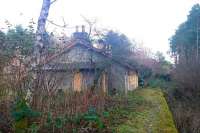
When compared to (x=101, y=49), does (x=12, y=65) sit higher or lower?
lower

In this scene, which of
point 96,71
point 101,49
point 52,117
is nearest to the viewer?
point 52,117

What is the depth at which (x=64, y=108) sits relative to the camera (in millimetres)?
8336

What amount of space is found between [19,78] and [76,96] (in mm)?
1802

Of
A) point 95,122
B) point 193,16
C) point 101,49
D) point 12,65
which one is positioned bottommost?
point 95,122

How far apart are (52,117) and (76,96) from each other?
4.69 ft

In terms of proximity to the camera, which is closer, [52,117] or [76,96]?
[52,117]

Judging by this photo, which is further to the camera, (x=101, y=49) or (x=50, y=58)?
(x=101, y=49)

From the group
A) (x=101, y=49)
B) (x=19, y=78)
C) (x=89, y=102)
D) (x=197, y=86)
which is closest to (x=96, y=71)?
(x=101, y=49)

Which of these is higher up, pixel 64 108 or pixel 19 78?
pixel 19 78

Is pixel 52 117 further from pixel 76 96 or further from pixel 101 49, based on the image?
pixel 101 49

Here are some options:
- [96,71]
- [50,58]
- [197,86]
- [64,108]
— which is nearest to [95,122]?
[64,108]

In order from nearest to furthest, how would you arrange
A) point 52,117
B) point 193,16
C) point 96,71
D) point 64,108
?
1. point 52,117
2. point 64,108
3. point 96,71
4. point 193,16

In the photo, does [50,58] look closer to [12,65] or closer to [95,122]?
[12,65]

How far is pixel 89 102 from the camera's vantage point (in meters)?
9.46
